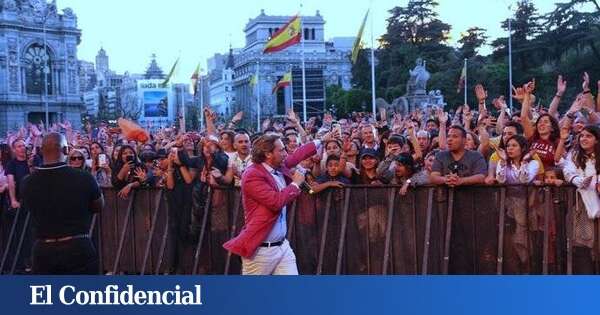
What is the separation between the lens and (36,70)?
89938 mm

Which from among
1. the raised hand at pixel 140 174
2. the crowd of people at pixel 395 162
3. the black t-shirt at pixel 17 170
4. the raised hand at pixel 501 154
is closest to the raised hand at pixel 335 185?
the crowd of people at pixel 395 162

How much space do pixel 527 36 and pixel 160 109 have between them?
66367 mm

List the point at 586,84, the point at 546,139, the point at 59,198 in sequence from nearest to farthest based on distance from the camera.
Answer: the point at 59,198
the point at 546,139
the point at 586,84

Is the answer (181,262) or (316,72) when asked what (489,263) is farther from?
(316,72)

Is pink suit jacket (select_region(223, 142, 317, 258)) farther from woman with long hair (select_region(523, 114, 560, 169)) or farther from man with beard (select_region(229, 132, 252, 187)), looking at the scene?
woman with long hair (select_region(523, 114, 560, 169))

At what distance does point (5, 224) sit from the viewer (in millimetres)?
10859

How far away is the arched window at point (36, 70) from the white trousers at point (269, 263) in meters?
86.8

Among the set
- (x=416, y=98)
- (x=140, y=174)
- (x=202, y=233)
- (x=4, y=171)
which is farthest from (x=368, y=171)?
(x=416, y=98)

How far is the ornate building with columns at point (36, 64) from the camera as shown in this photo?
86.1m

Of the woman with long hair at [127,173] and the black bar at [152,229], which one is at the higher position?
the woman with long hair at [127,173]

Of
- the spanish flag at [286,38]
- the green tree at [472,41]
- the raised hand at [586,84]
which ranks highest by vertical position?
the green tree at [472,41]

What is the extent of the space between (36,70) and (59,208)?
88.6m

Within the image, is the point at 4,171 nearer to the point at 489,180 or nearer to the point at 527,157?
the point at 489,180

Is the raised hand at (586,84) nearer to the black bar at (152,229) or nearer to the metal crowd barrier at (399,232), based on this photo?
the metal crowd barrier at (399,232)
